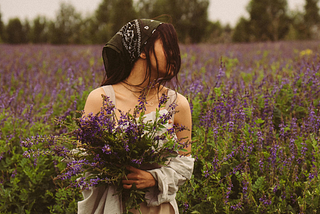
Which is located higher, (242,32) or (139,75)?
(242,32)

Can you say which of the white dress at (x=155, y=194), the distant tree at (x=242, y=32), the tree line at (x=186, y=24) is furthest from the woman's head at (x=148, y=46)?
the distant tree at (x=242, y=32)

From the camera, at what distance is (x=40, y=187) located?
263cm

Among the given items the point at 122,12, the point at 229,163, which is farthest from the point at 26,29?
the point at 229,163

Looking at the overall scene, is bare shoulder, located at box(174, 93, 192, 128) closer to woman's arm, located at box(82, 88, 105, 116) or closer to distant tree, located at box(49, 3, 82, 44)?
woman's arm, located at box(82, 88, 105, 116)

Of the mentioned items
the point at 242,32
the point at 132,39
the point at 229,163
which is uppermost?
the point at 242,32

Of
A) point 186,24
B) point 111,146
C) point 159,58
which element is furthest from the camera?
point 186,24

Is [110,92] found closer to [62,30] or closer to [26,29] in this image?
[62,30]

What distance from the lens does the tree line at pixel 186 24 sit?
17.2m

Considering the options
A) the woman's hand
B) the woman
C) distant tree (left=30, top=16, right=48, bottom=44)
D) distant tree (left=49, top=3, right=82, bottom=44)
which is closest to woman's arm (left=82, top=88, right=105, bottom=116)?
the woman

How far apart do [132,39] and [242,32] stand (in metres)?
22.3

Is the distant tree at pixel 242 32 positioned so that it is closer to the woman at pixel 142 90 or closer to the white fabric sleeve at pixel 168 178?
the woman at pixel 142 90

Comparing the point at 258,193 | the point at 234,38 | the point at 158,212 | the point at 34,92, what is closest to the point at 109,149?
the point at 158,212

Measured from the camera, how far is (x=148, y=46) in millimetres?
1638

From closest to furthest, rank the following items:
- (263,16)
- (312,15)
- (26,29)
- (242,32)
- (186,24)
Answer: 1. (186,24)
2. (263,16)
3. (242,32)
4. (312,15)
5. (26,29)
